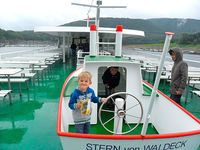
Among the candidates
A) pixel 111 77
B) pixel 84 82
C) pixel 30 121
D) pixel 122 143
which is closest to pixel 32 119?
pixel 30 121

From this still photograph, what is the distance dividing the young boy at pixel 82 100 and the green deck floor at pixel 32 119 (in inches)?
43.8

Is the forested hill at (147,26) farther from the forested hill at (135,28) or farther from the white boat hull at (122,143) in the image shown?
the white boat hull at (122,143)

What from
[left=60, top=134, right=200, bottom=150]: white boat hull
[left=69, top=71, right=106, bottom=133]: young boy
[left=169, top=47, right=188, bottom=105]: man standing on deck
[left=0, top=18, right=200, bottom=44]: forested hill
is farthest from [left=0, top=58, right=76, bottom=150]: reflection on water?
[left=0, top=18, right=200, bottom=44]: forested hill

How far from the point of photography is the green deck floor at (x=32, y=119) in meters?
3.11

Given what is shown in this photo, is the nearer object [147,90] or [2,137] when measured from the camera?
[2,137]

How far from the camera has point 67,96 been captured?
3.22 metres

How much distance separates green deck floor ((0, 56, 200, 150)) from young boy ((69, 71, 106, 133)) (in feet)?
3.65

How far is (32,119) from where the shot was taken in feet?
13.4

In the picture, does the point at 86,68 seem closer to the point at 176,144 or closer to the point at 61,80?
the point at 176,144

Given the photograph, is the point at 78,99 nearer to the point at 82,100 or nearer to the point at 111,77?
the point at 82,100

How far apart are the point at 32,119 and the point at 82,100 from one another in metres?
2.60

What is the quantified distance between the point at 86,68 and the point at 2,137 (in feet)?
7.68

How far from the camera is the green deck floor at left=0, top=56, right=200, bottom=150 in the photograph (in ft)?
10.2

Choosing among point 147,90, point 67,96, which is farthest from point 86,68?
point 147,90
